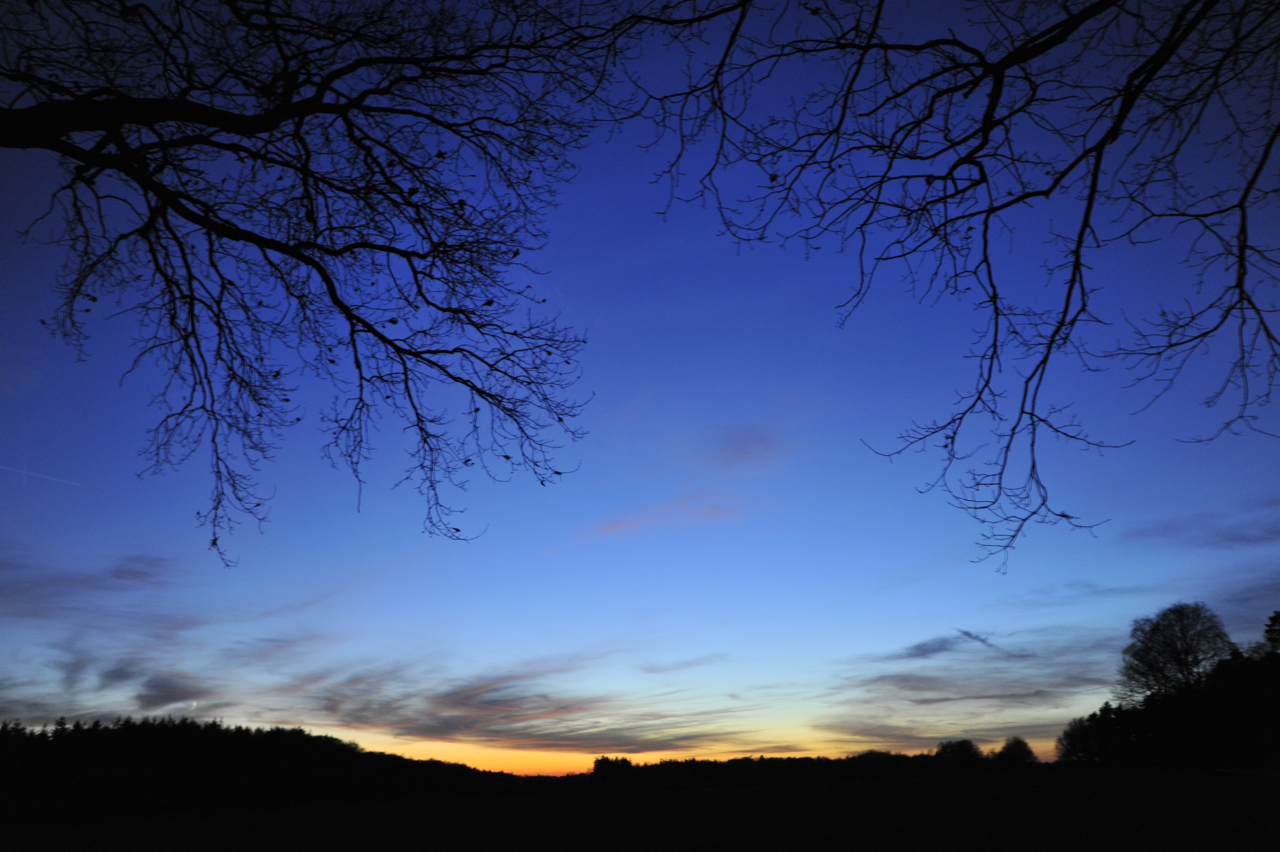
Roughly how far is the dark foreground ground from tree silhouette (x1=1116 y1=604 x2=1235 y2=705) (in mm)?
18312

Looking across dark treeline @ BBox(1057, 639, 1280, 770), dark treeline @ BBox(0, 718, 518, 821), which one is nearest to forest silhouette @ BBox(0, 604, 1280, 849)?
dark treeline @ BBox(0, 718, 518, 821)

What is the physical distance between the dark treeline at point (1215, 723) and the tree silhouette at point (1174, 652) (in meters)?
0.80

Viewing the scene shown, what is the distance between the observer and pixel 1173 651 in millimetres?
30203

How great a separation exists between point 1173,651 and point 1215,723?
6.53 m

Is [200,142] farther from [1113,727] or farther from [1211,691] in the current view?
[1113,727]

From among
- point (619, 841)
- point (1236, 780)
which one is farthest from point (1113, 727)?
point (619, 841)

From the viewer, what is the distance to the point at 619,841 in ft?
29.5

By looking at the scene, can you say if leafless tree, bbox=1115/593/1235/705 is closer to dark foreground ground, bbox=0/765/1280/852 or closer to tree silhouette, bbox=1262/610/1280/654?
tree silhouette, bbox=1262/610/1280/654

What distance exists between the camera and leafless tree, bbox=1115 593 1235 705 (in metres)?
29.3

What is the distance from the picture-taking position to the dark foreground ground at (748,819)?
29.2 feet

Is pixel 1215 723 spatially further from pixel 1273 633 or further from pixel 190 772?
pixel 190 772

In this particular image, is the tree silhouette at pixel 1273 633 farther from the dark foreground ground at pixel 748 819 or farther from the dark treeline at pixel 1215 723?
the dark foreground ground at pixel 748 819

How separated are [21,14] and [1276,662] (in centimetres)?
3762

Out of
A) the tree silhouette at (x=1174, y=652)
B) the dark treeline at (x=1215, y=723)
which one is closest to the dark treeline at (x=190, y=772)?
the dark treeline at (x=1215, y=723)
